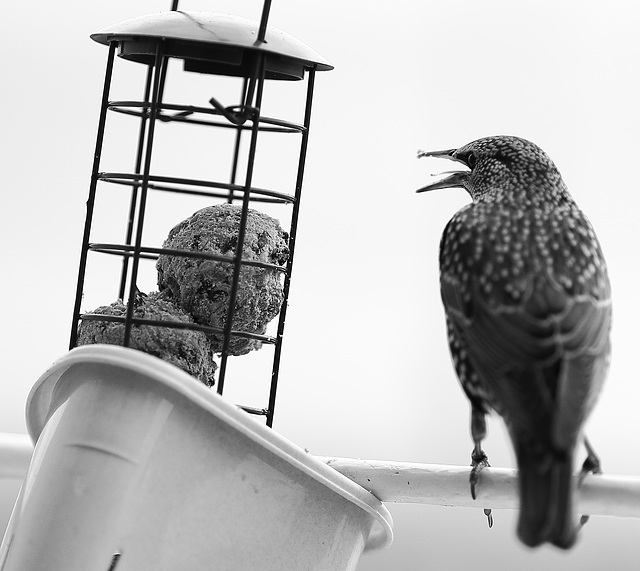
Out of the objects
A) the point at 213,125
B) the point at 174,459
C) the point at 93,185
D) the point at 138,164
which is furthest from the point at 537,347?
the point at 138,164

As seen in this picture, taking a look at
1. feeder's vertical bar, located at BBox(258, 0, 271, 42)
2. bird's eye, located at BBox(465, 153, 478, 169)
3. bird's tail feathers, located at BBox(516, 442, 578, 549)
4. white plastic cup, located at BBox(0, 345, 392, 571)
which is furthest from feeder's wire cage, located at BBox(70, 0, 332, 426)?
bird's tail feathers, located at BBox(516, 442, 578, 549)

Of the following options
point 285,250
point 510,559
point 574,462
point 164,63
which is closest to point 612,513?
point 574,462

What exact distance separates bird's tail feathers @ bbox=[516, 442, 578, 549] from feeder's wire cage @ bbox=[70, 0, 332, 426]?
30.1 inches

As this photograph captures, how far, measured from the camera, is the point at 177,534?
201 cm

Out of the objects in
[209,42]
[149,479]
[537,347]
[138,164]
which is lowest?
[149,479]

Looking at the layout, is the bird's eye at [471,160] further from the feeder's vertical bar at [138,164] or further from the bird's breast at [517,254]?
the feeder's vertical bar at [138,164]

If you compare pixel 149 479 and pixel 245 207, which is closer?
pixel 149 479

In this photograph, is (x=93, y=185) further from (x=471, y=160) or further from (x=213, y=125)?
(x=471, y=160)

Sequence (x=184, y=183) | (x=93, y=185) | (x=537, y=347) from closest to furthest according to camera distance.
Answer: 1. (x=537, y=347)
2. (x=184, y=183)
3. (x=93, y=185)

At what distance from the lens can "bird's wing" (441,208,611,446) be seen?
1.91 meters

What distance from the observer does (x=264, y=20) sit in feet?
7.20

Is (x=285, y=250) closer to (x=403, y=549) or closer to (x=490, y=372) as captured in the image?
(x=490, y=372)

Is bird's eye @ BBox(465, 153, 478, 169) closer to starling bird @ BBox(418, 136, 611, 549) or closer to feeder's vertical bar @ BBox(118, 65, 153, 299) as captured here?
starling bird @ BBox(418, 136, 611, 549)

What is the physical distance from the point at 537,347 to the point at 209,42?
874 mm
